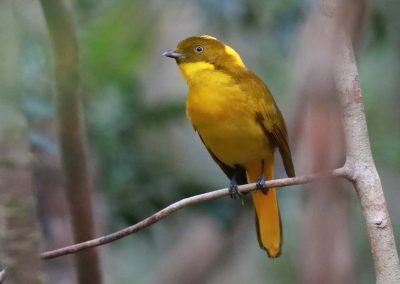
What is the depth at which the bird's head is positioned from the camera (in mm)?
2777

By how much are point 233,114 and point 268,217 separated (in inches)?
16.0

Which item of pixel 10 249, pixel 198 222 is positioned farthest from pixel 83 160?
pixel 198 222

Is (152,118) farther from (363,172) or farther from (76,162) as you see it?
(363,172)

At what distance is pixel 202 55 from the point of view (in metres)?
2.79

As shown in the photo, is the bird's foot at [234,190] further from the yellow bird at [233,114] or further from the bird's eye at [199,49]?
the bird's eye at [199,49]

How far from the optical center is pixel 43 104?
9.66 ft

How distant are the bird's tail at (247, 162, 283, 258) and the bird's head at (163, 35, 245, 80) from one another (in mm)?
Answer: 385

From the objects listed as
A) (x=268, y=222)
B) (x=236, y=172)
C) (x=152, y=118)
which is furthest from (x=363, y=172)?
(x=152, y=118)

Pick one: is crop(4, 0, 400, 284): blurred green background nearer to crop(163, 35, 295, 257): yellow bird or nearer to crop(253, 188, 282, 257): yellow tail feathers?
crop(253, 188, 282, 257): yellow tail feathers

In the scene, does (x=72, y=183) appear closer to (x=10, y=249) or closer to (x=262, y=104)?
(x=10, y=249)

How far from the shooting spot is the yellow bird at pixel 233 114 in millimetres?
2641

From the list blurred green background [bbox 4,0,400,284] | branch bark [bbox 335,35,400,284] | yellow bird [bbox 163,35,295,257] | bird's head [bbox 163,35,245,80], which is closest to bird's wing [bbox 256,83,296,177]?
yellow bird [bbox 163,35,295,257]

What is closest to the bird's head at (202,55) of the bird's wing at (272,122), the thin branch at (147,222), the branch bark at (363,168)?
the bird's wing at (272,122)

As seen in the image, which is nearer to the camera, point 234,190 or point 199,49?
point 234,190
